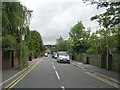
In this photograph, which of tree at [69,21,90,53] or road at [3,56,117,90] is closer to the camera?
road at [3,56,117,90]

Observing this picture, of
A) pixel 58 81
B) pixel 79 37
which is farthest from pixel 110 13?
pixel 79 37

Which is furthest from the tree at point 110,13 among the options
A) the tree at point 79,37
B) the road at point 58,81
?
the tree at point 79,37

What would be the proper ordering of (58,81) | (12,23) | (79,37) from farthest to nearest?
(79,37) < (12,23) < (58,81)

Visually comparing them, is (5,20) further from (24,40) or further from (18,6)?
(24,40)

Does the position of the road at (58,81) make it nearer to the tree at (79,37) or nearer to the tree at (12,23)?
the tree at (12,23)

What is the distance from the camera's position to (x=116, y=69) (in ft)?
113

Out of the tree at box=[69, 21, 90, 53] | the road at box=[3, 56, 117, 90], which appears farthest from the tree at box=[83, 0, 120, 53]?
the tree at box=[69, 21, 90, 53]

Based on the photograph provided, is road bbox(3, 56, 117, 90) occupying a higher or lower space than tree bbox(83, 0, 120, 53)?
lower

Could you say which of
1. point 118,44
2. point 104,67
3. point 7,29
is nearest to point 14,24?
point 7,29

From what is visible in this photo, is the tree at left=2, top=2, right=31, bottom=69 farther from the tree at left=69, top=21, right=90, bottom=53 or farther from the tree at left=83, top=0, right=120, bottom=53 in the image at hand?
the tree at left=69, top=21, right=90, bottom=53

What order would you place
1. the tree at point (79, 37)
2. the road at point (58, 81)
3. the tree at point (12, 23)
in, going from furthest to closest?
the tree at point (79, 37)
the tree at point (12, 23)
the road at point (58, 81)

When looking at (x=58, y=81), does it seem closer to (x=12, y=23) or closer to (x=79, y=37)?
(x=12, y=23)

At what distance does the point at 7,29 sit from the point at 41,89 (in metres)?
14.0

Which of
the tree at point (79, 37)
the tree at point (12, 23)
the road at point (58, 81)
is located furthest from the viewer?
the tree at point (79, 37)
